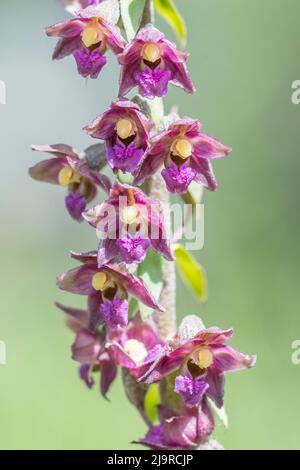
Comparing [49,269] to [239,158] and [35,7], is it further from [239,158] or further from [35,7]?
[35,7]

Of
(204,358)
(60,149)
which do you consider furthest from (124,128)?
(204,358)

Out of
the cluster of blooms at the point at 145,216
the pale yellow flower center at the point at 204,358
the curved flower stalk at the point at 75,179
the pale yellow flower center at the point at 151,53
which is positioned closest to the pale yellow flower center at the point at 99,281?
the cluster of blooms at the point at 145,216

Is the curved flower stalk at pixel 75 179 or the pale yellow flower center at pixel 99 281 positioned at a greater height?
the curved flower stalk at pixel 75 179

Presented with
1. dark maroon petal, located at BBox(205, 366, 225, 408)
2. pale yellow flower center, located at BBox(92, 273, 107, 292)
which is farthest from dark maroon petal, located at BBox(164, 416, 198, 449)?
pale yellow flower center, located at BBox(92, 273, 107, 292)

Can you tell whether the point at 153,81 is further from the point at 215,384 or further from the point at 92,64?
the point at 215,384

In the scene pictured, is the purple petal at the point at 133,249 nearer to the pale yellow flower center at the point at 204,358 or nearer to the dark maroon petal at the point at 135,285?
the dark maroon petal at the point at 135,285

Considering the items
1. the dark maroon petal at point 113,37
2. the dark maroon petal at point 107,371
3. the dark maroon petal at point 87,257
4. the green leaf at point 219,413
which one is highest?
the dark maroon petal at point 113,37
